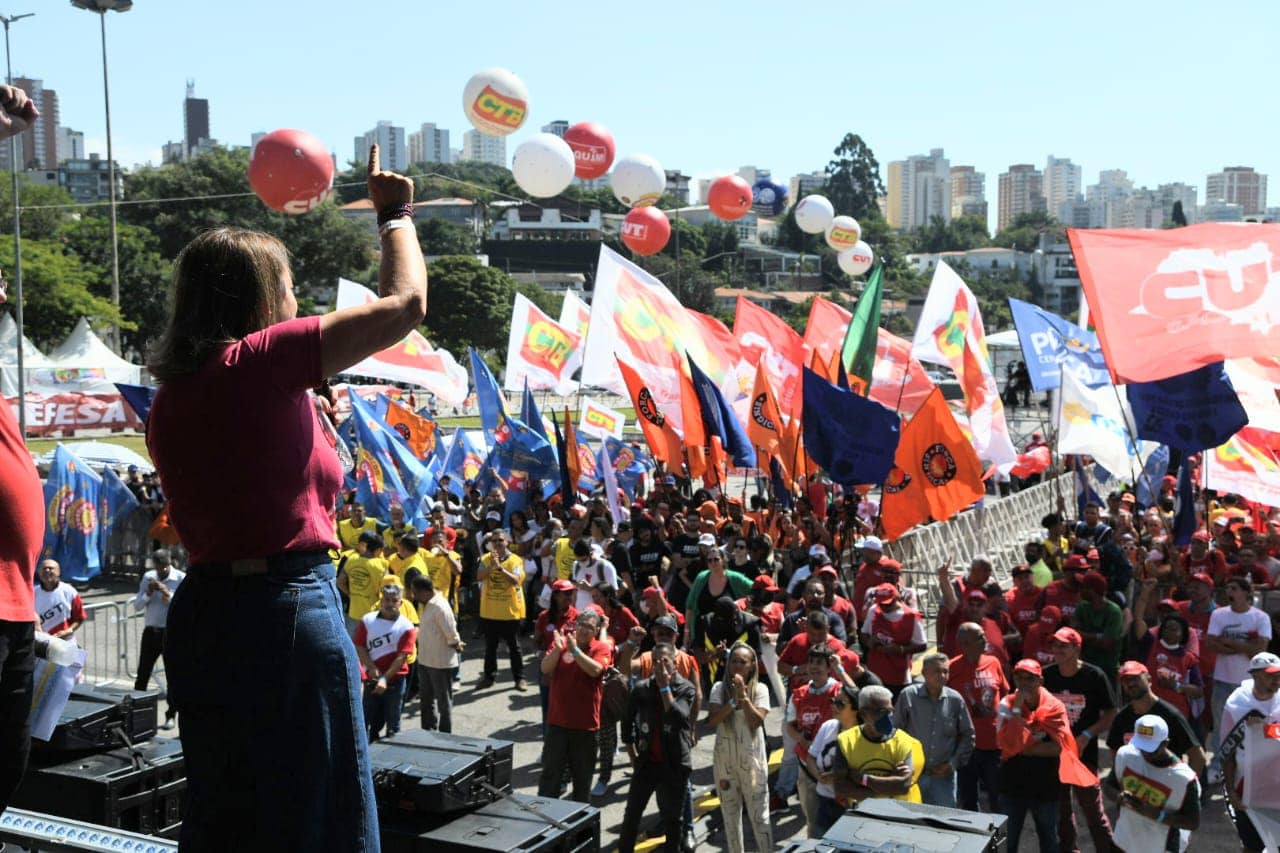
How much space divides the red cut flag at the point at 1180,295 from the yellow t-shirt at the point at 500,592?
5445 millimetres

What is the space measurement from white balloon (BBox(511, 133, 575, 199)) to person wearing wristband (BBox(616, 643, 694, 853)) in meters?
17.0

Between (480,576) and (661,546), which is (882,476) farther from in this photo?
(480,576)

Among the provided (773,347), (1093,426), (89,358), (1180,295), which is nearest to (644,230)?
(773,347)

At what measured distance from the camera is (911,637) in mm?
9383

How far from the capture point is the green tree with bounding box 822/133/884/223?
524ft

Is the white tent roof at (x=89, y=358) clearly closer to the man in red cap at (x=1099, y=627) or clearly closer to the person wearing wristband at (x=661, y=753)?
Result: the person wearing wristband at (x=661, y=753)

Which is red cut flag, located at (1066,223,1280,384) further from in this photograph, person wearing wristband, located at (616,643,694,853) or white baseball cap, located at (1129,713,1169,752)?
person wearing wristband, located at (616,643,694,853)

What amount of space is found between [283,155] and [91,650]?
667 cm

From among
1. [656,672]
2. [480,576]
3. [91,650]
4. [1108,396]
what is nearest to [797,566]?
[480,576]

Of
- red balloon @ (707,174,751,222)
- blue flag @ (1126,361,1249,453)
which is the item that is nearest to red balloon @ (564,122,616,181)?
red balloon @ (707,174,751,222)

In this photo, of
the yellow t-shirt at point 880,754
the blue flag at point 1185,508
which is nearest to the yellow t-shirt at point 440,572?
the yellow t-shirt at point 880,754

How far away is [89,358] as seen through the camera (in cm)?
2986

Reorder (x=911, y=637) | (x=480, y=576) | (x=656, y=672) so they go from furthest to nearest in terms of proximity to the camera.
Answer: (x=480, y=576), (x=911, y=637), (x=656, y=672)

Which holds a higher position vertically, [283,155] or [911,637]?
[283,155]
